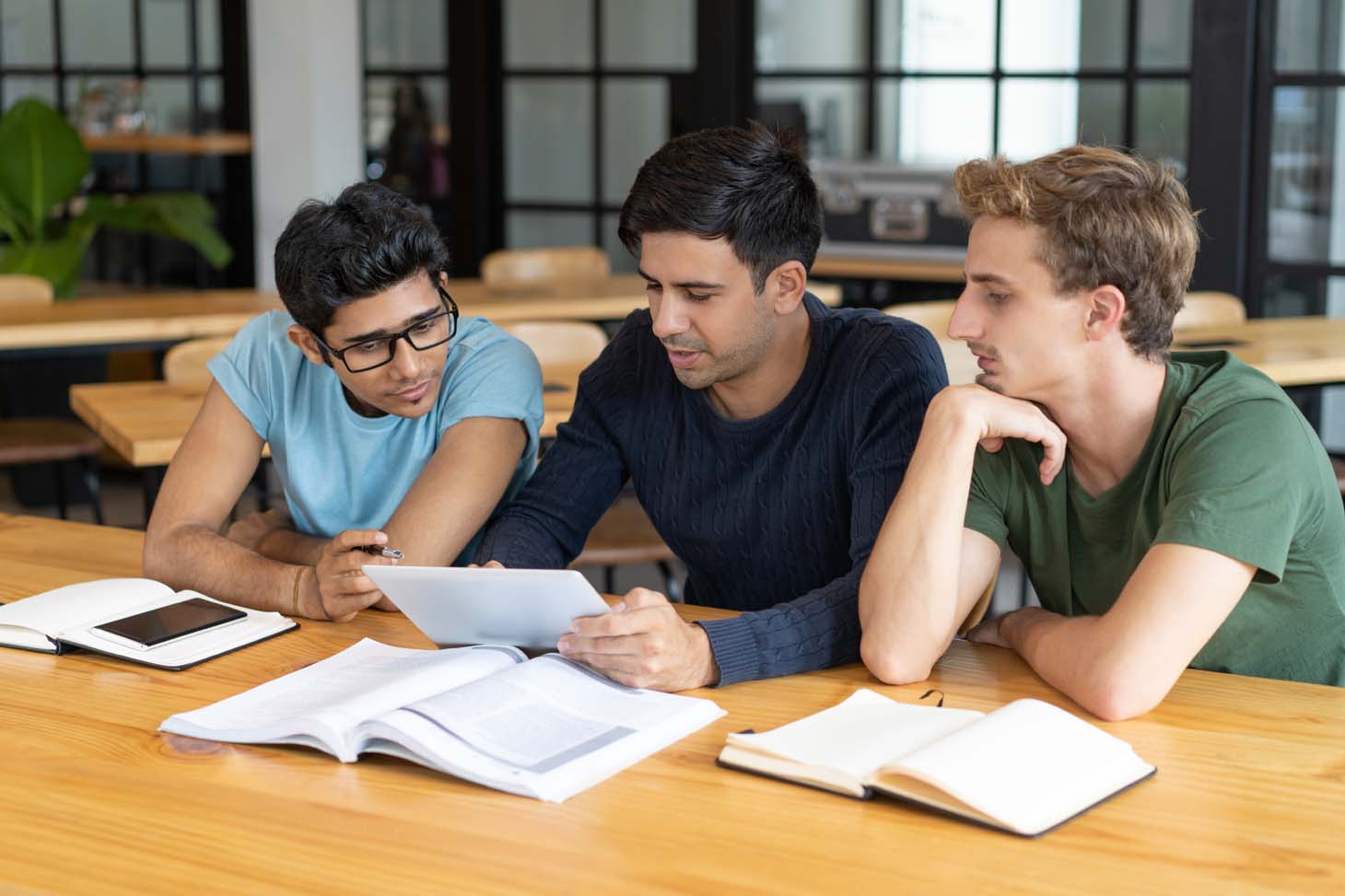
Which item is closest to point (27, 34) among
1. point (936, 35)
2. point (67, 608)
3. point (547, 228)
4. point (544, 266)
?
point (547, 228)

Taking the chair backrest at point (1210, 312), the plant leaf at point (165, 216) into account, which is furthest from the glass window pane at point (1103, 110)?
the plant leaf at point (165, 216)

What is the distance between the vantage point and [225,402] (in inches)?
87.8

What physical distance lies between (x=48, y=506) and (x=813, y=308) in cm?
435

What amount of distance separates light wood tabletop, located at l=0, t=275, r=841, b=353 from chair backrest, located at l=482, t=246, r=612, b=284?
73 millimetres

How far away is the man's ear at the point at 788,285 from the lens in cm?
199

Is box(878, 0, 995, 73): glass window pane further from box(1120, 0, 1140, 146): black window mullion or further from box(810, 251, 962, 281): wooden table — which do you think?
box(810, 251, 962, 281): wooden table

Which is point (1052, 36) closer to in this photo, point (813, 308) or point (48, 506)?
point (813, 308)

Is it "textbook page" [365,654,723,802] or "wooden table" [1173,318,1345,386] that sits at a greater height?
"wooden table" [1173,318,1345,386]

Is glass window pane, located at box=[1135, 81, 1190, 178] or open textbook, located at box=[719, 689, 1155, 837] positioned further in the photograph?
glass window pane, located at box=[1135, 81, 1190, 178]

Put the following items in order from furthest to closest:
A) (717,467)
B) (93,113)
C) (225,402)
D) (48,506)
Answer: (93,113) → (48,506) → (225,402) → (717,467)

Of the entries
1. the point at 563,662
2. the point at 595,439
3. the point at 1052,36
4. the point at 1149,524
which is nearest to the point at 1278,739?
the point at 1149,524

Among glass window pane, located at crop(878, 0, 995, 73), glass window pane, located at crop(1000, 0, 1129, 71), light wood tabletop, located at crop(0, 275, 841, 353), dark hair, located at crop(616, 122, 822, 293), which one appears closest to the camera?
dark hair, located at crop(616, 122, 822, 293)

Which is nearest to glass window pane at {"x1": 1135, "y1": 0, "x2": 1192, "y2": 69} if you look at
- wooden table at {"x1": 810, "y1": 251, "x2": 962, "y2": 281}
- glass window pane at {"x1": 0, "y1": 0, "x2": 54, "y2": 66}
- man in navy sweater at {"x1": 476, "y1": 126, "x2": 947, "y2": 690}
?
wooden table at {"x1": 810, "y1": 251, "x2": 962, "y2": 281}

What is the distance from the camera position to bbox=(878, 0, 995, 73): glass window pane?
5141 mm
